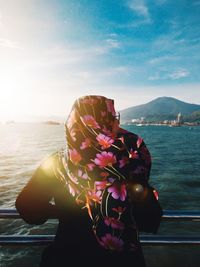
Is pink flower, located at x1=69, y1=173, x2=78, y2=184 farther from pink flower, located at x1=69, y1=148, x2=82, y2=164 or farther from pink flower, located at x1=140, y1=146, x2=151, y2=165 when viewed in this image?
pink flower, located at x1=140, y1=146, x2=151, y2=165

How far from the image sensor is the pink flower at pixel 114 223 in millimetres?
1517

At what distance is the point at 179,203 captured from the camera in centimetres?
2089

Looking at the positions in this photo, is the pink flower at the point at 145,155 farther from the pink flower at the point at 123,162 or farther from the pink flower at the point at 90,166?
the pink flower at the point at 90,166

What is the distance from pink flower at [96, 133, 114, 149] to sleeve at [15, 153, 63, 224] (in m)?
0.33

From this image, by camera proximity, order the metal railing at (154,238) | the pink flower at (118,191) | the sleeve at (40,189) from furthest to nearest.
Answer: the metal railing at (154,238) < the sleeve at (40,189) < the pink flower at (118,191)

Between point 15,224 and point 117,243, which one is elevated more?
point 117,243

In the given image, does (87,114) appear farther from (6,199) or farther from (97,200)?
(6,199)

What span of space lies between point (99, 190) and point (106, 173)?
11cm

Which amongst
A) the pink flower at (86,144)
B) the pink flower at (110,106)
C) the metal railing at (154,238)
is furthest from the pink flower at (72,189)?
the metal railing at (154,238)

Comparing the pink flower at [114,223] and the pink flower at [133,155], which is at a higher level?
the pink flower at [133,155]

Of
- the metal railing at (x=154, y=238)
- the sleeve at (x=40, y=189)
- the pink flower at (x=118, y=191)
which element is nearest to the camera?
the pink flower at (x=118, y=191)

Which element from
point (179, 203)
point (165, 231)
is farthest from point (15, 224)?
point (179, 203)

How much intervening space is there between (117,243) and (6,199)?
64.9 feet

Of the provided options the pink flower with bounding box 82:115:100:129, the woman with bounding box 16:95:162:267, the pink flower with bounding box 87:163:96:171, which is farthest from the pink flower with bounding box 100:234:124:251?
the pink flower with bounding box 82:115:100:129
